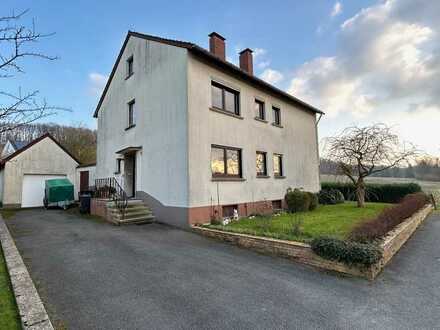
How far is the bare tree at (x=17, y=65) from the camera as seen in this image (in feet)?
11.6

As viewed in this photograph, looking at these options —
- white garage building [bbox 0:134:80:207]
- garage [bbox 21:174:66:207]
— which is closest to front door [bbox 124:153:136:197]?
white garage building [bbox 0:134:80:207]

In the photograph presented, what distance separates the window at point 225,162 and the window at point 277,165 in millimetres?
3375

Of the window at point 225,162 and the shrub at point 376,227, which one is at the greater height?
the window at point 225,162

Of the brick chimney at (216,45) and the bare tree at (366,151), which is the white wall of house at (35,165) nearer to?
the brick chimney at (216,45)

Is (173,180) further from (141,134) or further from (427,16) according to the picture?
(427,16)

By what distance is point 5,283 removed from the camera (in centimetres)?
413

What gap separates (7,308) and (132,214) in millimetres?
7177

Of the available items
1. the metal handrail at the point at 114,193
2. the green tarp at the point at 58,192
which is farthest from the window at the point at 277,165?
the green tarp at the point at 58,192

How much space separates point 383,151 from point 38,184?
24055mm

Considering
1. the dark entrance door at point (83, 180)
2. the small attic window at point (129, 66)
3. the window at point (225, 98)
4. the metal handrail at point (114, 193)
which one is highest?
the small attic window at point (129, 66)

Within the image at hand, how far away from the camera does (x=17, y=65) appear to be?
363 centimetres

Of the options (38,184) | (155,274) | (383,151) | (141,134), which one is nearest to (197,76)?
(141,134)

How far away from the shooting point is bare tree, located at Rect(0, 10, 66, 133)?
352cm

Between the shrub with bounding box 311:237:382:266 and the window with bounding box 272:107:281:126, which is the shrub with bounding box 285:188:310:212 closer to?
the window with bounding box 272:107:281:126
